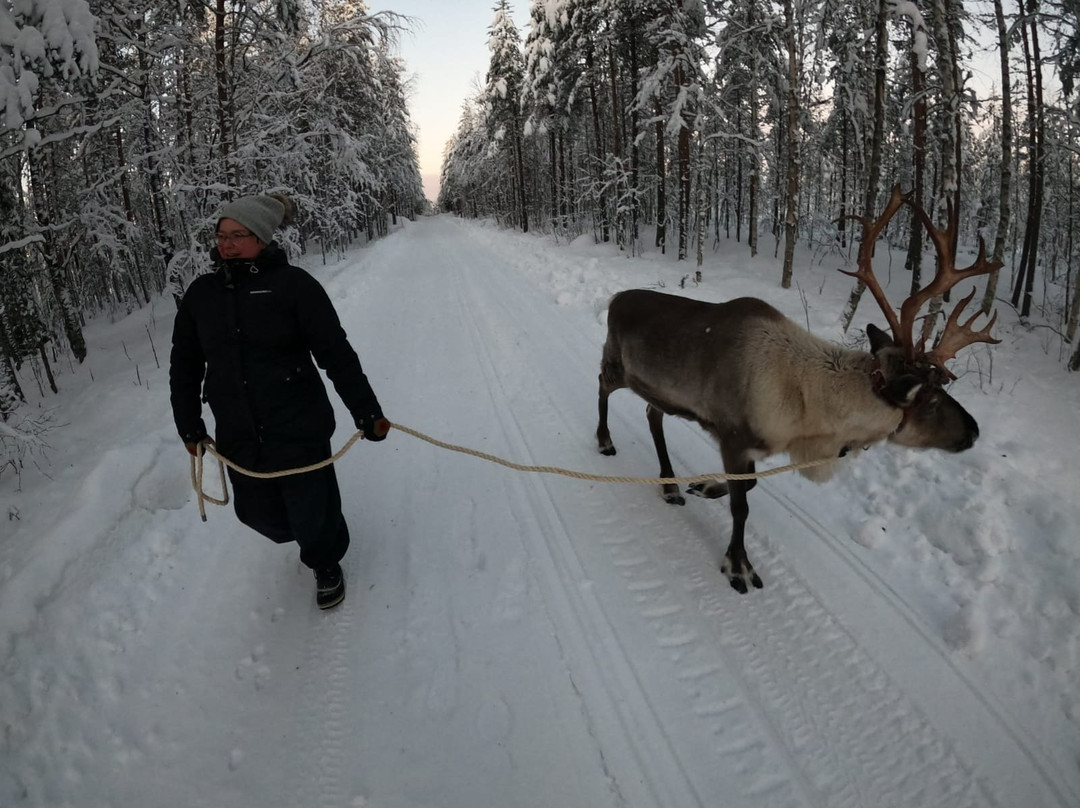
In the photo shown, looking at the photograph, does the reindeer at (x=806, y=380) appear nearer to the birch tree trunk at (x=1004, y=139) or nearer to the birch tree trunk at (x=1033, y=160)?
the birch tree trunk at (x=1004, y=139)

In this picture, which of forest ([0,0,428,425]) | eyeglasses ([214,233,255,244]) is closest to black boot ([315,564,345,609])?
eyeglasses ([214,233,255,244])

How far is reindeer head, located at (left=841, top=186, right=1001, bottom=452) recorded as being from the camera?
2605 mm

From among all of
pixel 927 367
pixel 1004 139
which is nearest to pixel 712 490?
pixel 927 367

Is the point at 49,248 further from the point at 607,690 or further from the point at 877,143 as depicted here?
the point at 877,143

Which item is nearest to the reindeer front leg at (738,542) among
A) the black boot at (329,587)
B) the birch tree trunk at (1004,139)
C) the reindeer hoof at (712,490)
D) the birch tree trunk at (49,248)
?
the reindeer hoof at (712,490)

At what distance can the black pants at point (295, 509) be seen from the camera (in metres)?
2.86

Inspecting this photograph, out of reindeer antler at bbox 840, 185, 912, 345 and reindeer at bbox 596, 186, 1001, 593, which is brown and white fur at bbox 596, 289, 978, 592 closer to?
reindeer at bbox 596, 186, 1001, 593

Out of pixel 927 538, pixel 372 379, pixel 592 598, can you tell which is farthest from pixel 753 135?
pixel 592 598

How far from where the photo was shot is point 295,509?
9.41ft

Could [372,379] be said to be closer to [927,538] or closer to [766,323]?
[766,323]

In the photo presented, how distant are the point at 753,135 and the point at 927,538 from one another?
1686 centimetres

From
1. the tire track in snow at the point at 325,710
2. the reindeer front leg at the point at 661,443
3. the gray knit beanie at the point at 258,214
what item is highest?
the gray knit beanie at the point at 258,214

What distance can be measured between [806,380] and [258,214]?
3.02 metres

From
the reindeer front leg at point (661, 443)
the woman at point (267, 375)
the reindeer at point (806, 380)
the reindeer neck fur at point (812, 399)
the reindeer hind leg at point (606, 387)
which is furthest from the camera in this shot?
the reindeer hind leg at point (606, 387)
